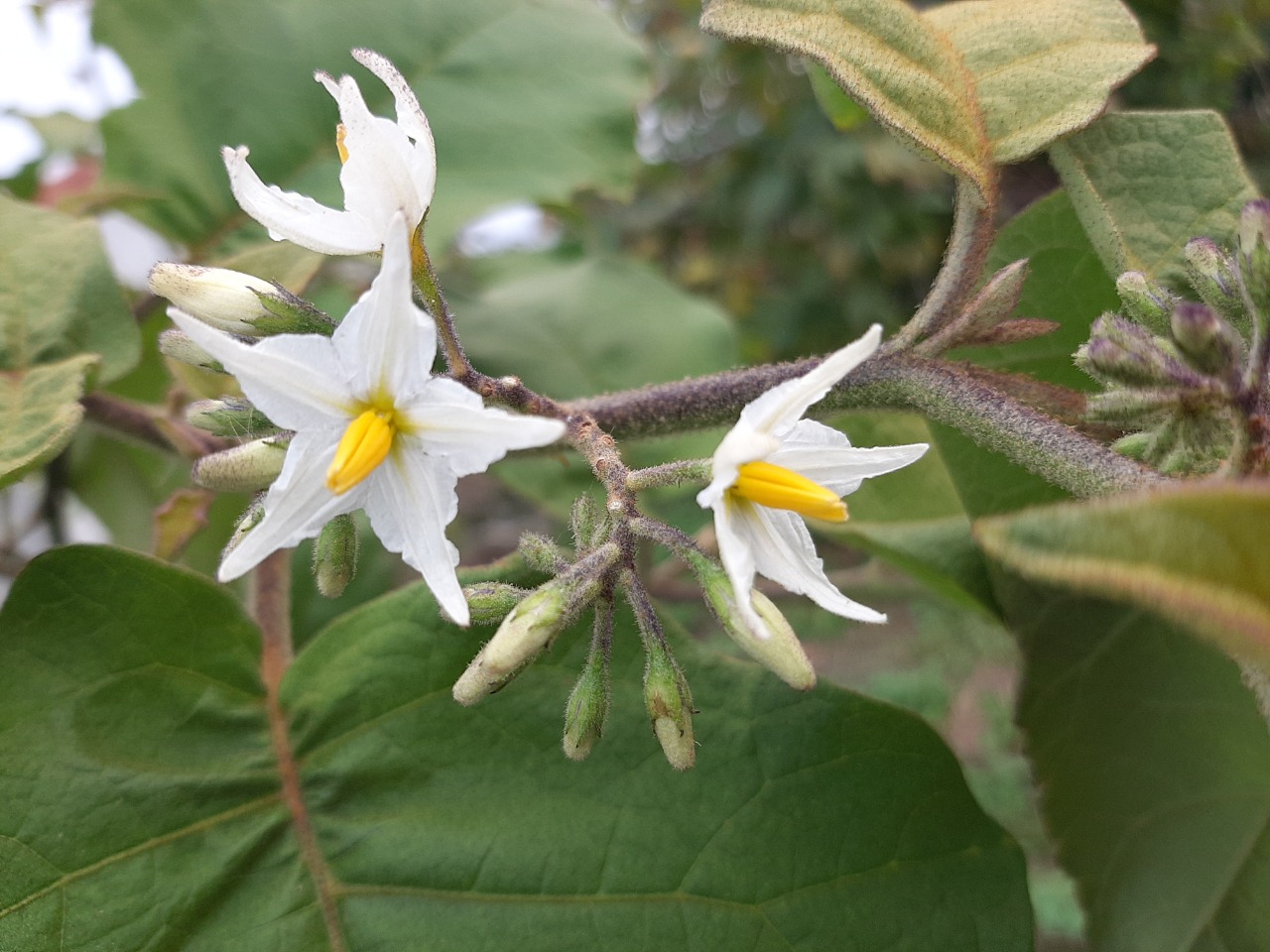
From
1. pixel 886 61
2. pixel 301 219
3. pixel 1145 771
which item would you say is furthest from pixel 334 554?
pixel 1145 771

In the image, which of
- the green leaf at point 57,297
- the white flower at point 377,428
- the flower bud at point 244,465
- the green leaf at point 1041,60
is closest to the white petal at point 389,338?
the white flower at point 377,428

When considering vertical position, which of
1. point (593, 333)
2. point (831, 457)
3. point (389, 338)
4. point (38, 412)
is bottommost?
point (593, 333)

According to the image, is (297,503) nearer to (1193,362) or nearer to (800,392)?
(800,392)

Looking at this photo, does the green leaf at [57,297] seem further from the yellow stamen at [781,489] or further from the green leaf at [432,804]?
the yellow stamen at [781,489]

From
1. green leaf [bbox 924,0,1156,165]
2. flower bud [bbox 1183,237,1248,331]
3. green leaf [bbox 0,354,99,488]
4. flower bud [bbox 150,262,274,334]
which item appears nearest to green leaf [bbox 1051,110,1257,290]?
green leaf [bbox 924,0,1156,165]

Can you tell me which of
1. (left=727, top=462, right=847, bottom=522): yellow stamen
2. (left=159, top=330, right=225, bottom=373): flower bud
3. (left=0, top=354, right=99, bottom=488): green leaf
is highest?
(left=159, top=330, right=225, bottom=373): flower bud

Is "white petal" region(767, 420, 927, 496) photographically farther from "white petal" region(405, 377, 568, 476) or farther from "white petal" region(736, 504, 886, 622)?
"white petal" region(405, 377, 568, 476)
